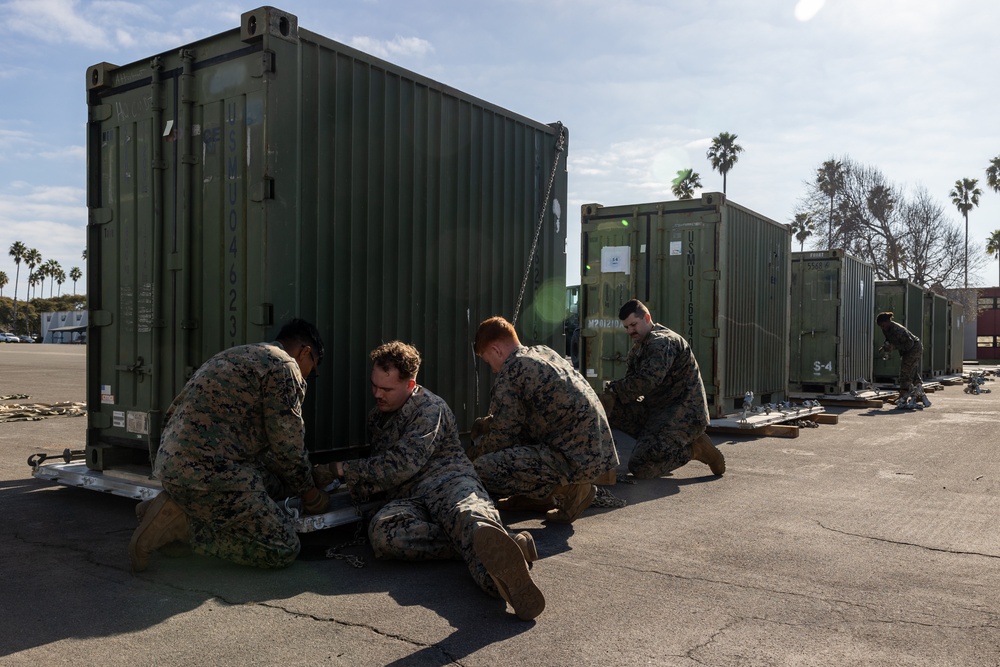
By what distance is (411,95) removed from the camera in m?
5.80

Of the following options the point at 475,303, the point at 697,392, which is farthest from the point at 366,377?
the point at 697,392

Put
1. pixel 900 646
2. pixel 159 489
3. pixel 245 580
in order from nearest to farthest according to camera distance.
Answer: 1. pixel 900 646
2. pixel 245 580
3. pixel 159 489

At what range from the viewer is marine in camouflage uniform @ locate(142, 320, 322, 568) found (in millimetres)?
4043

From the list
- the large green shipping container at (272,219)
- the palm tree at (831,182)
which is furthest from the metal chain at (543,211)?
the palm tree at (831,182)

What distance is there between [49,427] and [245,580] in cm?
712

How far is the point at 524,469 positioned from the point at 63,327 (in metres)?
87.2

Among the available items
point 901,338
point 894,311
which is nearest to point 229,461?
point 901,338

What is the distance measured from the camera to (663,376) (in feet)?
23.1

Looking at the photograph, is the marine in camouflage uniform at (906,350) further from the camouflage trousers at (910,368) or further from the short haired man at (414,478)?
the short haired man at (414,478)

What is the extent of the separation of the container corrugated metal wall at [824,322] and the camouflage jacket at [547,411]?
35.7 feet

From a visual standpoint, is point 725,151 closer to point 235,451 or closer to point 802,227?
point 802,227

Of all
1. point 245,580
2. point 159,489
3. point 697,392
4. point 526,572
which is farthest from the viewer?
point 697,392

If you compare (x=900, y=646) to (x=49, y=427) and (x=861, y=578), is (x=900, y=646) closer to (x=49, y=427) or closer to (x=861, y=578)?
(x=861, y=578)

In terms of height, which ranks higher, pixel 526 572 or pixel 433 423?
pixel 433 423
